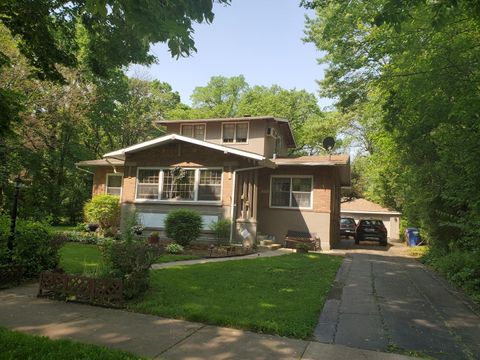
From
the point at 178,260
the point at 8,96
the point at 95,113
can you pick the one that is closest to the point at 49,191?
the point at 95,113

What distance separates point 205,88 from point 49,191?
1395 inches

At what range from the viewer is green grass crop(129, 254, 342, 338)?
586 centimetres

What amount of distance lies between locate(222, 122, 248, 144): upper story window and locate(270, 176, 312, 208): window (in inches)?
142

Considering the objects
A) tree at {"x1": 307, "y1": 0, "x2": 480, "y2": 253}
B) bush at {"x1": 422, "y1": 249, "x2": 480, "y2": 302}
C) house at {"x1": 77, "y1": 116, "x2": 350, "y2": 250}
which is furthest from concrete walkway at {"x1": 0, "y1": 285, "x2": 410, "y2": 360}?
house at {"x1": 77, "y1": 116, "x2": 350, "y2": 250}

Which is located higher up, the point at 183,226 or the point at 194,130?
the point at 194,130

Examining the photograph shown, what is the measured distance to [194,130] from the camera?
2352 centimetres

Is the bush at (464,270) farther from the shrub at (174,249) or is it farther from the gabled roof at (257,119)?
the gabled roof at (257,119)

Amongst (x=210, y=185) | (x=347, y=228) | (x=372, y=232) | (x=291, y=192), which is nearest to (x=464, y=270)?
(x=291, y=192)

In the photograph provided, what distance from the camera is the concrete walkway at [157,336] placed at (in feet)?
15.4

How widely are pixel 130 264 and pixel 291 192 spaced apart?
42.7 feet

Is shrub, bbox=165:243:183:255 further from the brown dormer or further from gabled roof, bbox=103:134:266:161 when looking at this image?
the brown dormer

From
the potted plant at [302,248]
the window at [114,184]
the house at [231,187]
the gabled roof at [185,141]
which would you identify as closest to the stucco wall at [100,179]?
the window at [114,184]

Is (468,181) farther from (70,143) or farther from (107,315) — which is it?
(70,143)

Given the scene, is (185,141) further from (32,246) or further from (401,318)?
(401,318)
